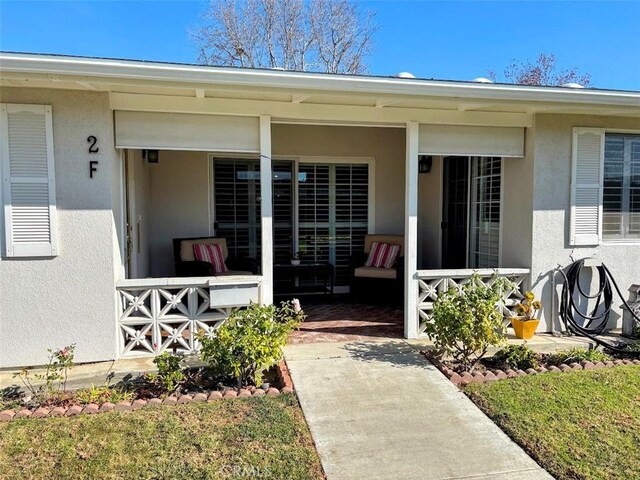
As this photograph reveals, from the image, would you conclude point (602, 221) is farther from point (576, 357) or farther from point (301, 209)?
point (301, 209)

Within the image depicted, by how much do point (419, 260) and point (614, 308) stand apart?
306cm

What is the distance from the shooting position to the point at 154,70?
3791mm

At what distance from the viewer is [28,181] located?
13.5ft

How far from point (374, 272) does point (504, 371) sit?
2872mm

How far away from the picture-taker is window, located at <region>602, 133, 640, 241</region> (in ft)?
17.8

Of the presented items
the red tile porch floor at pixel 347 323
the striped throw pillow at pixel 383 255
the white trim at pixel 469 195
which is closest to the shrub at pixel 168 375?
the red tile porch floor at pixel 347 323

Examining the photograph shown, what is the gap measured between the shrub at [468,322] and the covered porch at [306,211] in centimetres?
66

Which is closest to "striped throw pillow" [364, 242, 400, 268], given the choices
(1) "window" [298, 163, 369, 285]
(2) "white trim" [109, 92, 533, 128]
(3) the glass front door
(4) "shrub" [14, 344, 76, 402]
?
(1) "window" [298, 163, 369, 285]

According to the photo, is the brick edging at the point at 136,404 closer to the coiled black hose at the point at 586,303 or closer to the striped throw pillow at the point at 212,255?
the striped throw pillow at the point at 212,255

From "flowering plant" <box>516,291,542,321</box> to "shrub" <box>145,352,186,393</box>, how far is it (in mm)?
3640

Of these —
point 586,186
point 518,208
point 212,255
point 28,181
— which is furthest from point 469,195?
point 28,181

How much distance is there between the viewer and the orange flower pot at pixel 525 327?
5027 millimetres

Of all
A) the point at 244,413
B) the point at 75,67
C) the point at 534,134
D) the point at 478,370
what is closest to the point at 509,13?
the point at 534,134

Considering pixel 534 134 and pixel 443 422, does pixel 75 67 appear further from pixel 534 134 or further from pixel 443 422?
pixel 534 134
